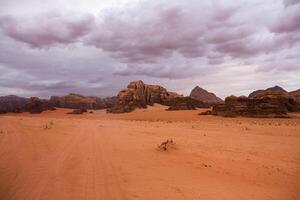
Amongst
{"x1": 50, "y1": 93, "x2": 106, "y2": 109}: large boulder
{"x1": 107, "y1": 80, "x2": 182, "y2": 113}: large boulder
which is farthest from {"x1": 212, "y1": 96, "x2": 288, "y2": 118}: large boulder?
{"x1": 50, "y1": 93, "x2": 106, "y2": 109}: large boulder

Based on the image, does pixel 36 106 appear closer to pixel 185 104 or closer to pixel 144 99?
pixel 144 99

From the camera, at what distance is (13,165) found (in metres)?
8.76

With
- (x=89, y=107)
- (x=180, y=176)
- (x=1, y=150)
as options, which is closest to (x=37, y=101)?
(x=89, y=107)

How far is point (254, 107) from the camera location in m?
34.8

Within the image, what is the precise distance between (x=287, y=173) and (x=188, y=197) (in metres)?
3.56

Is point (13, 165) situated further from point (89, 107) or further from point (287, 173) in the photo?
point (89, 107)

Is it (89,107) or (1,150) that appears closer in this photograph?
(1,150)

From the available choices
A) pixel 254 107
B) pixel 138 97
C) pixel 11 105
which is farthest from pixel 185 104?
pixel 11 105

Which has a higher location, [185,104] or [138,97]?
[138,97]

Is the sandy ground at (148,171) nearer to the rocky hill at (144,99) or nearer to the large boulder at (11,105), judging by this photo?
the rocky hill at (144,99)

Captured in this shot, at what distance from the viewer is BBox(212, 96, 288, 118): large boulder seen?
33312mm

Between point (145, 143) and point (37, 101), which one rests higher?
point (37, 101)

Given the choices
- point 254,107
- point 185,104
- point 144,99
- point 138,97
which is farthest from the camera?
point 144,99

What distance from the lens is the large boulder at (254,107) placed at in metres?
33.3
